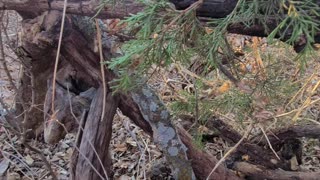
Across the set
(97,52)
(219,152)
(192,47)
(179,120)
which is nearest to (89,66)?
(97,52)

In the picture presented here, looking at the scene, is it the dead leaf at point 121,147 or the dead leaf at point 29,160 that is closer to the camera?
the dead leaf at point 29,160

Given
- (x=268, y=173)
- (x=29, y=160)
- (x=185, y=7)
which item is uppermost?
(x=185, y=7)

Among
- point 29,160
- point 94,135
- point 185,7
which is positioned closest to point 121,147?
point 29,160

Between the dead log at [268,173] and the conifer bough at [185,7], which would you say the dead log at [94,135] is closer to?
the conifer bough at [185,7]

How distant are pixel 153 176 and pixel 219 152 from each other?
0.39m

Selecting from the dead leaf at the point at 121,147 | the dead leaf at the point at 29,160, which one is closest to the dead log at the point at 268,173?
the dead leaf at the point at 121,147

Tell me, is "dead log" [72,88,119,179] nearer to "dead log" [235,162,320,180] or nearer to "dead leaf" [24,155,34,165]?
"dead log" [235,162,320,180]

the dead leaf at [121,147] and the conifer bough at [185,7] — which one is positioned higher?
the conifer bough at [185,7]

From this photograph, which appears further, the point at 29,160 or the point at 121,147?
the point at 121,147

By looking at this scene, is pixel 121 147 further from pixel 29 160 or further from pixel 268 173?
pixel 268 173

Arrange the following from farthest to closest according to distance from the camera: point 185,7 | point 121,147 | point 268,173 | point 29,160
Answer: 1. point 121,147
2. point 29,160
3. point 268,173
4. point 185,7

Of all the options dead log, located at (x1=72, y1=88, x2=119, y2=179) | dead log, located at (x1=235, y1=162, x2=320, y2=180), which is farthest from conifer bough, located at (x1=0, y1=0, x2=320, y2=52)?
dead log, located at (x1=235, y1=162, x2=320, y2=180)

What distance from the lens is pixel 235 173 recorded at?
79.9 inches

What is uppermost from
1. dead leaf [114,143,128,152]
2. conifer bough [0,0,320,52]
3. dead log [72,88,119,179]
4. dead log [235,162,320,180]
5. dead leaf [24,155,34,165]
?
conifer bough [0,0,320,52]
